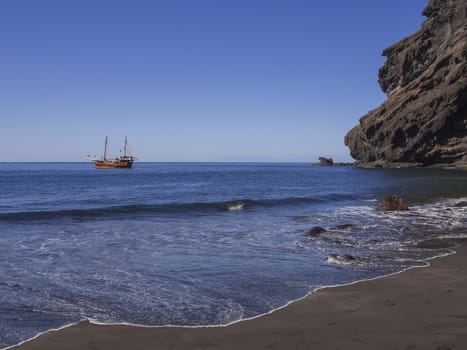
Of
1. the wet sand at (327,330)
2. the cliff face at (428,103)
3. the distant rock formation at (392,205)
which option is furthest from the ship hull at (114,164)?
the wet sand at (327,330)

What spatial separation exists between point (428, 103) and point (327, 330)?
309ft

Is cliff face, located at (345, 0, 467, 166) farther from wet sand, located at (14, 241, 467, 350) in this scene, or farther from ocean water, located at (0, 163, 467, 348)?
wet sand, located at (14, 241, 467, 350)

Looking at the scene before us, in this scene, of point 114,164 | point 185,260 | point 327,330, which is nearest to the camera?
point 327,330

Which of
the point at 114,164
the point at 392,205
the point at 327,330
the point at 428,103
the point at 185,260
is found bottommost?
the point at 185,260

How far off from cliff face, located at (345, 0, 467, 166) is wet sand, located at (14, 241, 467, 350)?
90.5 meters

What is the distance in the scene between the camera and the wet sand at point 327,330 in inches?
229

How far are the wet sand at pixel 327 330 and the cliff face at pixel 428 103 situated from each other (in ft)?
297

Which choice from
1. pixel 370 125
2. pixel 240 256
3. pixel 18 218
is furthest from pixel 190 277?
pixel 370 125

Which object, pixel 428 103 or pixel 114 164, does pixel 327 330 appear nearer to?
pixel 428 103

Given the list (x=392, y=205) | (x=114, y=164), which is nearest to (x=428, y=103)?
(x=392, y=205)

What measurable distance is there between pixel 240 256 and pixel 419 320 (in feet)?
21.9

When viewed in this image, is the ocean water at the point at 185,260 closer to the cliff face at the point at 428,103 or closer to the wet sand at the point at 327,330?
the wet sand at the point at 327,330

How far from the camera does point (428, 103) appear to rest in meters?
89.2

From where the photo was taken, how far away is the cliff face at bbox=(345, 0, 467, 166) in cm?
8794
